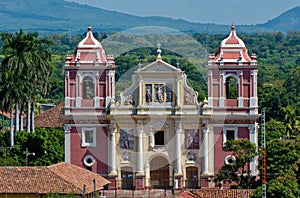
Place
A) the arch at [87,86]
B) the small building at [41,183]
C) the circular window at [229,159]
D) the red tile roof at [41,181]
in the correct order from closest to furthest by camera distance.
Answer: the small building at [41,183]
the red tile roof at [41,181]
the circular window at [229,159]
the arch at [87,86]

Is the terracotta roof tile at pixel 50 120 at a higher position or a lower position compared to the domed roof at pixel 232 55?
lower

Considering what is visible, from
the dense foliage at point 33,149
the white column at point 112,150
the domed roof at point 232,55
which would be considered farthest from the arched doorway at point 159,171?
the domed roof at point 232,55

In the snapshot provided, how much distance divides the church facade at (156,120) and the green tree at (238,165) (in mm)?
3733

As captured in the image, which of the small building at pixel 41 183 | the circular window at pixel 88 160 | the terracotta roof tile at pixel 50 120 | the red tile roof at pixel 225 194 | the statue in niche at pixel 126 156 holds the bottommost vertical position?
the red tile roof at pixel 225 194

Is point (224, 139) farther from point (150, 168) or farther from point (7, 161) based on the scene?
point (7, 161)

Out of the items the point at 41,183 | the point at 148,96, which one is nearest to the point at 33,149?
the point at 148,96

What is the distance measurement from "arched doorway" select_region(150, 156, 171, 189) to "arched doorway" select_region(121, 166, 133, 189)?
1.34m

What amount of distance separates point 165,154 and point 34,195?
19702 mm

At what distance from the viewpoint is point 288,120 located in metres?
100

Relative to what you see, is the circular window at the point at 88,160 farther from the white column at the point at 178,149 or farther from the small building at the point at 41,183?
the small building at the point at 41,183

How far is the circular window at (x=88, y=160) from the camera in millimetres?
70312

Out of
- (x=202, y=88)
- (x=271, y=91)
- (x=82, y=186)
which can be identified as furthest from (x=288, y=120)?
(x=82, y=186)

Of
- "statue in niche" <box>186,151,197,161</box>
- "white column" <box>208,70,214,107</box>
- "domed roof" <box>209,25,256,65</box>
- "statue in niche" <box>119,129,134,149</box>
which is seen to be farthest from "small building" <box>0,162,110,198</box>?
"domed roof" <box>209,25,256,65</box>

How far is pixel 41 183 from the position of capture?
52.7 m
